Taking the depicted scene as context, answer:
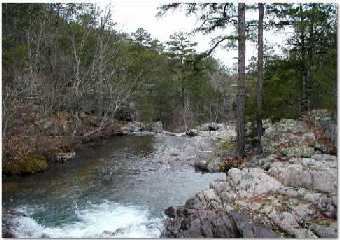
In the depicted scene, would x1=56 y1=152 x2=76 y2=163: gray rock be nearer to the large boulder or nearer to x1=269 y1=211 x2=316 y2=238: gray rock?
the large boulder

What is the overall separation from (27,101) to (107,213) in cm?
719

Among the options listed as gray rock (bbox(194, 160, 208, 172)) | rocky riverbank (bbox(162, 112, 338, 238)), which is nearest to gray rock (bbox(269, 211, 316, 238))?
rocky riverbank (bbox(162, 112, 338, 238))

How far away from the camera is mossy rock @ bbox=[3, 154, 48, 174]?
1273cm

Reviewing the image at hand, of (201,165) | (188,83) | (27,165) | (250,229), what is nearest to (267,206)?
(250,229)

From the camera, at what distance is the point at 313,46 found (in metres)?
17.5

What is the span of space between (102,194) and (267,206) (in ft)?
15.2

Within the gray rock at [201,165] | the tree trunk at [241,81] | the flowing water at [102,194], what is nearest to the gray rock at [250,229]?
the flowing water at [102,194]

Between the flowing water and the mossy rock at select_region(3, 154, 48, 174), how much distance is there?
1.15 ft

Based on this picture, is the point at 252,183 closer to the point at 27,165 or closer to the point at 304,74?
the point at 27,165

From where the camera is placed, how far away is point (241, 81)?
13.7m

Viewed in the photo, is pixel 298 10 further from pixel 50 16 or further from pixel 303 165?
pixel 50 16

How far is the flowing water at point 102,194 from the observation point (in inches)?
341

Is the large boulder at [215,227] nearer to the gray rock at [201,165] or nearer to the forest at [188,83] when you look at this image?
the forest at [188,83]

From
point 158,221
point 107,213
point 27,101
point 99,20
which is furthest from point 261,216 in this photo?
point 99,20
